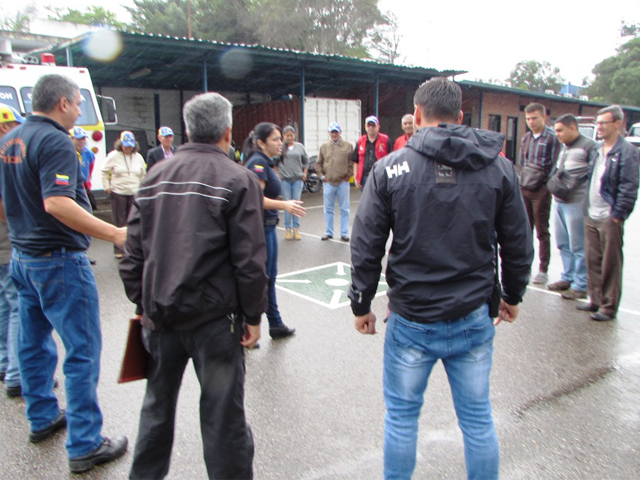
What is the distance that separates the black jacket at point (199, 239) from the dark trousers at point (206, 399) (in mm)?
100

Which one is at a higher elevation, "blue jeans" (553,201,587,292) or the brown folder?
the brown folder

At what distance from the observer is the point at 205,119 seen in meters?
2.27

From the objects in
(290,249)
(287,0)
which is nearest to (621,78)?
(287,0)

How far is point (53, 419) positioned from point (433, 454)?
223 cm

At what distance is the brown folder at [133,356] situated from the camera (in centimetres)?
243

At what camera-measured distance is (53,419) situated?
124 inches

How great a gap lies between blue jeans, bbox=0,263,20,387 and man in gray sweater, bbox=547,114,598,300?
508cm

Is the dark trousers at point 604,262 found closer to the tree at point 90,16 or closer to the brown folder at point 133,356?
the brown folder at point 133,356

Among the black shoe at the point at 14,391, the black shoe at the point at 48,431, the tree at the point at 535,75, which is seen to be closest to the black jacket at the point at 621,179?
the black shoe at the point at 48,431

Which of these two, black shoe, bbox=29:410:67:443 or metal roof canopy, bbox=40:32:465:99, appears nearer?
black shoe, bbox=29:410:67:443

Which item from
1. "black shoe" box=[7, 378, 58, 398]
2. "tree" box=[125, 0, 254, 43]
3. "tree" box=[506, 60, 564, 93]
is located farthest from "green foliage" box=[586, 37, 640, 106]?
"black shoe" box=[7, 378, 58, 398]

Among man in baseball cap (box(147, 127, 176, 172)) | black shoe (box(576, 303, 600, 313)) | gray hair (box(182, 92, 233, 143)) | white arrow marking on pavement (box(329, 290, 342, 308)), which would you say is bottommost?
white arrow marking on pavement (box(329, 290, 342, 308))

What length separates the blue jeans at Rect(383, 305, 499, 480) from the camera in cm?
224

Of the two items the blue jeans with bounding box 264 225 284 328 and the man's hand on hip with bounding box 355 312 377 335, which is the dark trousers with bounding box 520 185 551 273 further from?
the man's hand on hip with bounding box 355 312 377 335
